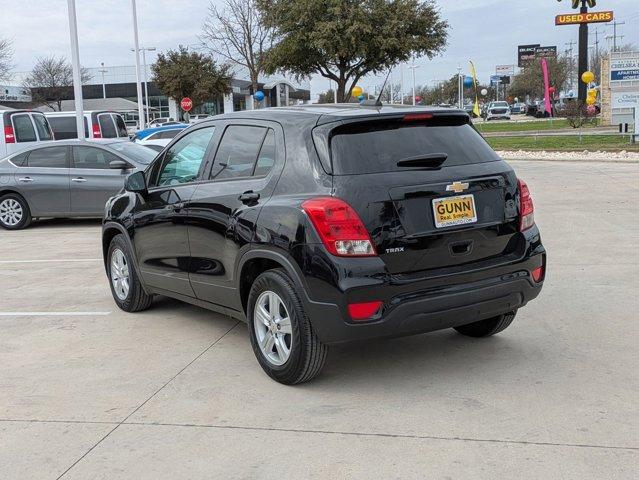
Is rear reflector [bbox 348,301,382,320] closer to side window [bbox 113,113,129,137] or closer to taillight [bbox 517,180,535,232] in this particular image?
taillight [bbox 517,180,535,232]

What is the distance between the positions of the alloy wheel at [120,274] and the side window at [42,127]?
536 inches

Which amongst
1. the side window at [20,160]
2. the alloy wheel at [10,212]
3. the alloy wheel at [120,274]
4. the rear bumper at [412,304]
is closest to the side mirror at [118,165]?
the side window at [20,160]

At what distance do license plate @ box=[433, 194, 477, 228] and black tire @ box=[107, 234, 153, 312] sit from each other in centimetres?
315

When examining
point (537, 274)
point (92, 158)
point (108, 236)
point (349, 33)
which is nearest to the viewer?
point (537, 274)

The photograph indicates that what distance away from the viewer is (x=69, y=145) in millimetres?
12898

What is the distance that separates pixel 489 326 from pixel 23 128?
1617 centimetres

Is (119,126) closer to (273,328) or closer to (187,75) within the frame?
(273,328)

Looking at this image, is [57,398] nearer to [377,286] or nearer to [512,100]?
[377,286]

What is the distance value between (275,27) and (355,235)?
3688 centimetres

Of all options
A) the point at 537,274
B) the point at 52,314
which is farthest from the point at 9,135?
the point at 537,274

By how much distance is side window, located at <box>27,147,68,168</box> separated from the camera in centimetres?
1285

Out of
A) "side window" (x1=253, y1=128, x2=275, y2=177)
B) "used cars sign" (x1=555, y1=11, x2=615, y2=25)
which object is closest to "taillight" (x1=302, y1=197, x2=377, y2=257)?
"side window" (x1=253, y1=128, x2=275, y2=177)

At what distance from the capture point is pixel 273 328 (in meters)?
4.70

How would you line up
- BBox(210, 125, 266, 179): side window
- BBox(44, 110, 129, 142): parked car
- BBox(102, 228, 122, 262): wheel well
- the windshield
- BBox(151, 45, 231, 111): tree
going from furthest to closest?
BBox(151, 45, 231, 111): tree → BBox(44, 110, 129, 142): parked car → the windshield → BBox(102, 228, 122, 262): wheel well → BBox(210, 125, 266, 179): side window
